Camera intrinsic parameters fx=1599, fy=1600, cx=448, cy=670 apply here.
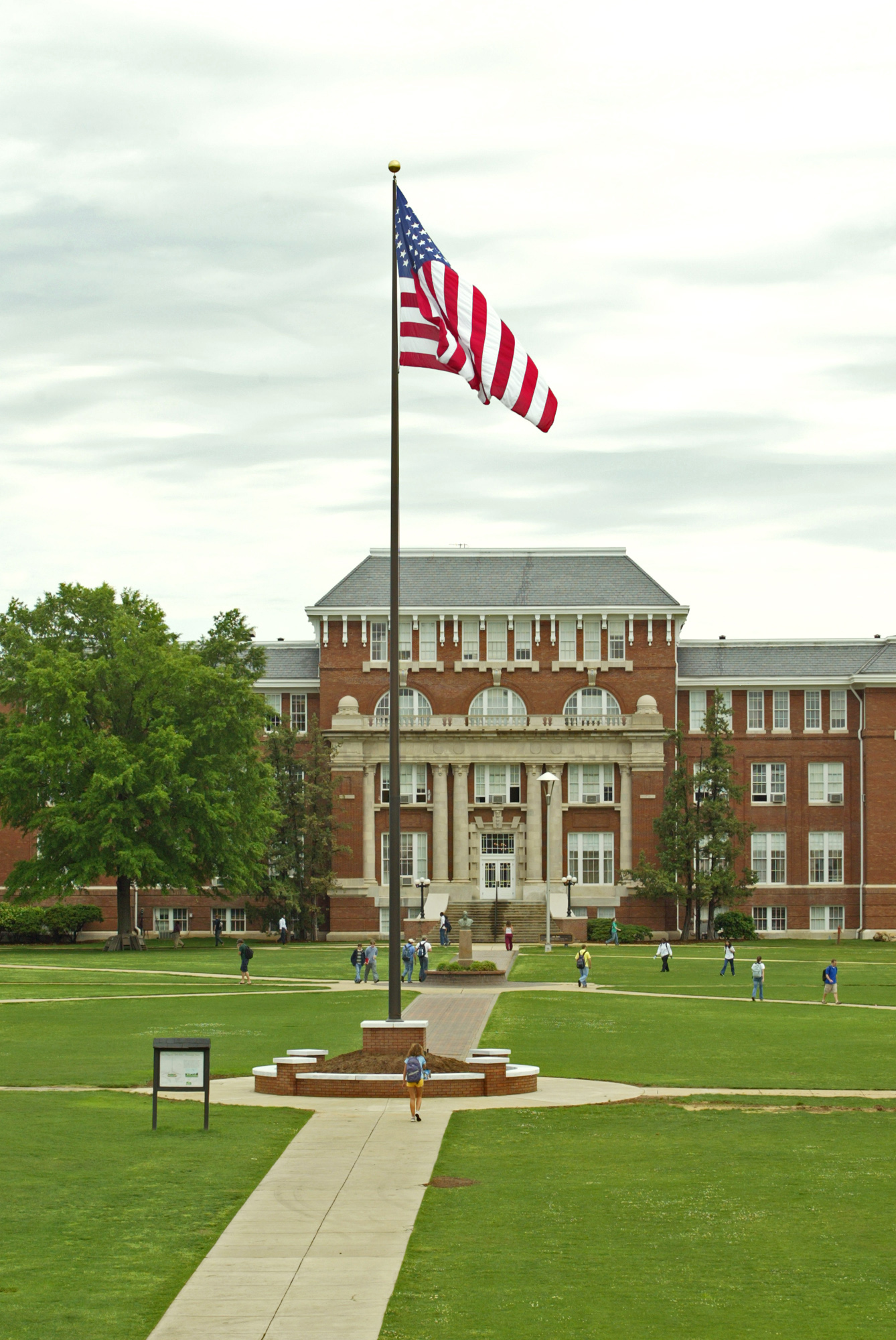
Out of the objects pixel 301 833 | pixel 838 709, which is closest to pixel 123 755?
pixel 301 833

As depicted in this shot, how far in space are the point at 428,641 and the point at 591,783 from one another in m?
11.4

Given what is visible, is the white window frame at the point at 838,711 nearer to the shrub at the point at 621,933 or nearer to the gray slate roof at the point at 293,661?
the shrub at the point at 621,933

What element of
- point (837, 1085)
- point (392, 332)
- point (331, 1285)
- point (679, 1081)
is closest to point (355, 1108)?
point (679, 1081)

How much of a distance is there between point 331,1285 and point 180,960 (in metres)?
46.9

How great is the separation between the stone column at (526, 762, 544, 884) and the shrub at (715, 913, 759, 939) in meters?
9.54

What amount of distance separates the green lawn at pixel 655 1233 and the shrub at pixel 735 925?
5645 cm

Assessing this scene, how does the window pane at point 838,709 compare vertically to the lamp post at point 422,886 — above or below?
above

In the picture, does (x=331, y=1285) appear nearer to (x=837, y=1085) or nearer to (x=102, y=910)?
(x=837, y=1085)

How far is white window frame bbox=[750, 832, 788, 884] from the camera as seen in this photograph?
83250 millimetres

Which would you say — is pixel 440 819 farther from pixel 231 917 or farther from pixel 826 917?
pixel 826 917

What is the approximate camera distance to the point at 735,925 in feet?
256

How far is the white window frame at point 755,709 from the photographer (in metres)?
84.1

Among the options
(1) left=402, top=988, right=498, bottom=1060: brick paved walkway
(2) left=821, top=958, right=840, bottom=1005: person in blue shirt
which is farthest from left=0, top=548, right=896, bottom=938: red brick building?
(2) left=821, top=958, right=840, bottom=1005: person in blue shirt

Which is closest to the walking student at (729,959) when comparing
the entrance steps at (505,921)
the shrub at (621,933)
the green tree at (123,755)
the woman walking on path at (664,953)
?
A: the woman walking on path at (664,953)
